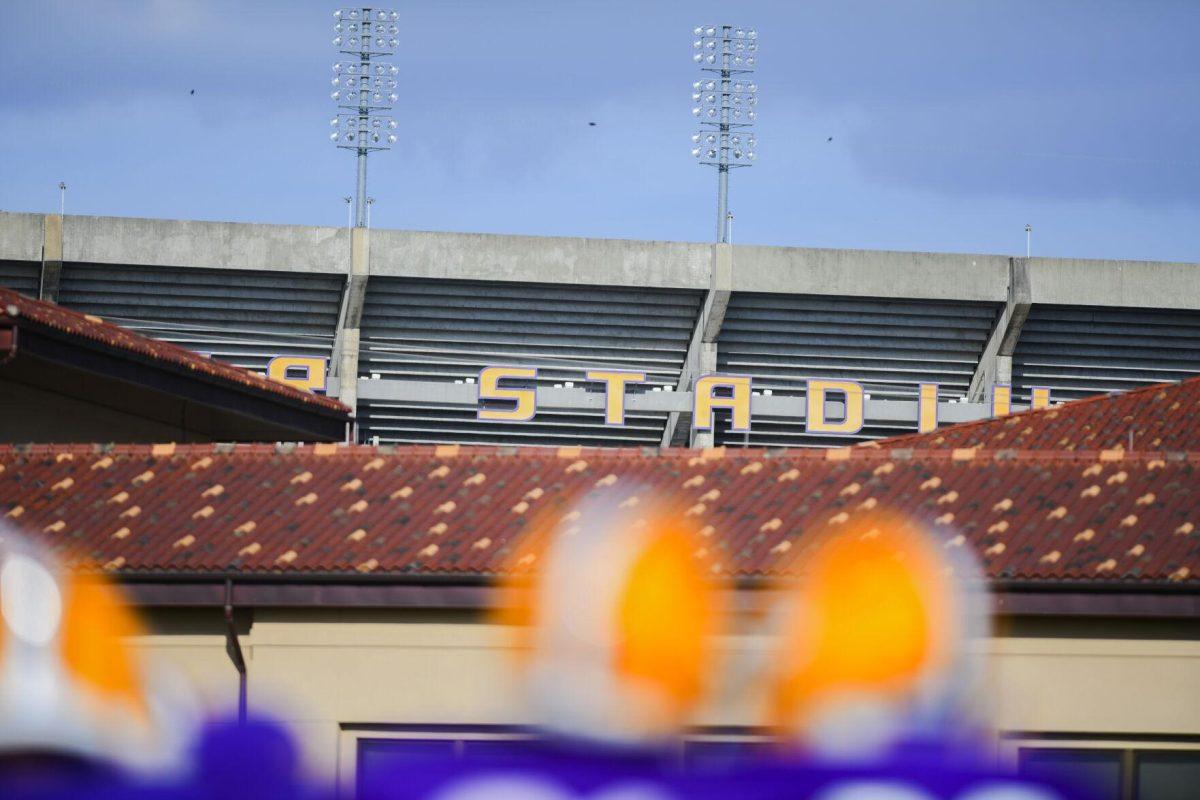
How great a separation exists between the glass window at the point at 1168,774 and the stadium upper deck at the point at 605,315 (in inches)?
1177

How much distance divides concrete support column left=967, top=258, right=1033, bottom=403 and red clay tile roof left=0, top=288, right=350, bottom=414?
23.4 m

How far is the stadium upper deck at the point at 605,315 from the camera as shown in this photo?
42.8 metres

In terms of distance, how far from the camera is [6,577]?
14.3 m

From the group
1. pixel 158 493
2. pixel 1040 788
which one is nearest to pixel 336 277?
pixel 158 493

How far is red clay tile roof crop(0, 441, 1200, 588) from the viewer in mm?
14406

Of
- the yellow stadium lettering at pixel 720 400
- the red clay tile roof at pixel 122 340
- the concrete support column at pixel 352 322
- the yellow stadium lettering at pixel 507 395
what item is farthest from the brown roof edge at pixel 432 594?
the yellow stadium lettering at pixel 720 400

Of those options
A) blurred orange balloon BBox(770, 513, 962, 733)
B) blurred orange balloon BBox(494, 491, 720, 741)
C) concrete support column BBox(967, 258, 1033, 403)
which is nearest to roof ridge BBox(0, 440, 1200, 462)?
blurred orange balloon BBox(494, 491, 720, 741)

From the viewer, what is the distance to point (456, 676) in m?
14.3

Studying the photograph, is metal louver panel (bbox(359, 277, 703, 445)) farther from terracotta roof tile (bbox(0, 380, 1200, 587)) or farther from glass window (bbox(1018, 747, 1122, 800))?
glass window (bbox(1018, 747, 1122, 800))

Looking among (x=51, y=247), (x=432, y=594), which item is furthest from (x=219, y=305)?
(x=432, y=594)

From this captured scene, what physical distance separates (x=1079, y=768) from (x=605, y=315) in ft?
103

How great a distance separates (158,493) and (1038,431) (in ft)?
37.1

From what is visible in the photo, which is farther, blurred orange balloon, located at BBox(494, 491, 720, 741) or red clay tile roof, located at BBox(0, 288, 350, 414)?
red clay tile roof, located at BBox(0, 288, 350, 414)

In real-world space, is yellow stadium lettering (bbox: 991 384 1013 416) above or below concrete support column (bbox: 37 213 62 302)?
below
